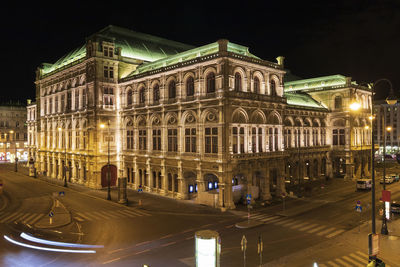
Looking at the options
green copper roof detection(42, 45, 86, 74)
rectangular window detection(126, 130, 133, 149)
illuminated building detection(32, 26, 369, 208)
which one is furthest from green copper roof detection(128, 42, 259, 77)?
green copper roof detection(42, 45, 86, 74)

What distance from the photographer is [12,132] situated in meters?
107

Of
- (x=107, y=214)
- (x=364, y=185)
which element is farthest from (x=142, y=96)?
(x=364, y=185)

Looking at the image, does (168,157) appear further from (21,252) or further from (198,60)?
(21,252)

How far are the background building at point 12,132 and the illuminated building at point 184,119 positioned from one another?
45.0 metres

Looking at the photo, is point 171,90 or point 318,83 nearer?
point 171,90

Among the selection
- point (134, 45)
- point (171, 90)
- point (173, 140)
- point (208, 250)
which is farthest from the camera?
point (134, 45)

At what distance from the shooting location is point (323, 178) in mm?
64312

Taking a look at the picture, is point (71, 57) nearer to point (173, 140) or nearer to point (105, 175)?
point (105, 175)

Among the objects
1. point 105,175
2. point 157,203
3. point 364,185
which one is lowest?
point 157,203

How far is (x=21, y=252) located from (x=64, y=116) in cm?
4517

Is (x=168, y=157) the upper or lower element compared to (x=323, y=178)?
upper

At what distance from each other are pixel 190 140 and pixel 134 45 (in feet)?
88.9

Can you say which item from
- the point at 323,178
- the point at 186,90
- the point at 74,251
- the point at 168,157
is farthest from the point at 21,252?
the point at 323,178

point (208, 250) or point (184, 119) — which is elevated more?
point (184, 119)
